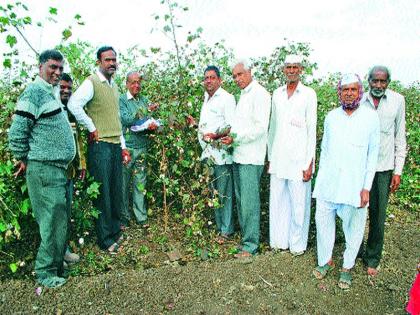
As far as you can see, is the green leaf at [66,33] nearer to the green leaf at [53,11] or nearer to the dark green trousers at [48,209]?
the green leaf at [53,11]

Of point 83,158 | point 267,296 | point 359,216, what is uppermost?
point 83,158

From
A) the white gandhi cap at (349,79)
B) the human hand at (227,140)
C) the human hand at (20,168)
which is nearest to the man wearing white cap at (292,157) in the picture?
the human hand at (227,140)

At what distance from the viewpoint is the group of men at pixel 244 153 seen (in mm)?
3438

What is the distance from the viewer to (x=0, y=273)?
384 cm

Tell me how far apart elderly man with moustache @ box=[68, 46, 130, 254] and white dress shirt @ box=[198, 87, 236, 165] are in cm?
93

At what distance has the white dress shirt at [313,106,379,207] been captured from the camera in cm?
346

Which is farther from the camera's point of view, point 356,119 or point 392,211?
point 392,211

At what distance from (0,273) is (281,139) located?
9.86 feet

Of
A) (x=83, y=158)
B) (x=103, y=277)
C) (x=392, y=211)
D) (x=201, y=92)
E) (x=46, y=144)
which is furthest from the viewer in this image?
(x=392, y=211)

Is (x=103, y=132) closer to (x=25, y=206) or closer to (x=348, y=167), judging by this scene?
(x=25, y=206)

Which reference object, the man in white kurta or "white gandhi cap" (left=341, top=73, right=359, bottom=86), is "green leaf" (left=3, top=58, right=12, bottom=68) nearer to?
the man in white kurta

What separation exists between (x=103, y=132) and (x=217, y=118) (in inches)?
48.8

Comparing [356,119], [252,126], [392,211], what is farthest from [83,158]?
[392,211]

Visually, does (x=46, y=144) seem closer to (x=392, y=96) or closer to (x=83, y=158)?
(x=83, y=158)
